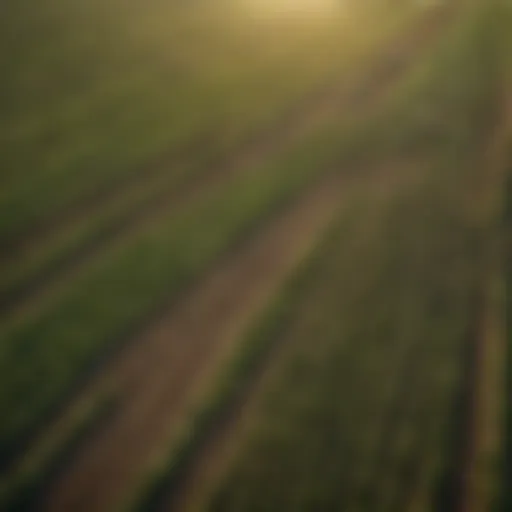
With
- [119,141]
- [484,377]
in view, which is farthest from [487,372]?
[119,141]

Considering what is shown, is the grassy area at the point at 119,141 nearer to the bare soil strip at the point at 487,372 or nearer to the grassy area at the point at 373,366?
the grassy area at the point at 373,366

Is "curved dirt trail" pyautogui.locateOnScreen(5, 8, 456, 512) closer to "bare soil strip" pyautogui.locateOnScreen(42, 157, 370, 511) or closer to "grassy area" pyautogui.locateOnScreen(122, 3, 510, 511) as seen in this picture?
"bare soil strip" pyautogui.locateOnScreen(42, 157, 370, 511)

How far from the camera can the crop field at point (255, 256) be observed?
792cm

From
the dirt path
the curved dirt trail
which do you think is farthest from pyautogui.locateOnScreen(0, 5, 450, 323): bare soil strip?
the dirt path

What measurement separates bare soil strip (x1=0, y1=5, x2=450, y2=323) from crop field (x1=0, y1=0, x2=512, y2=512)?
4 centimetres

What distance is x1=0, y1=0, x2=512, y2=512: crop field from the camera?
7.92 meters

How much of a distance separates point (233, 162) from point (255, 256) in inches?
68.6

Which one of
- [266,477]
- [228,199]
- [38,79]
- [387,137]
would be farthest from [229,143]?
[266,477]

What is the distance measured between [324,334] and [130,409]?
8.29 ft

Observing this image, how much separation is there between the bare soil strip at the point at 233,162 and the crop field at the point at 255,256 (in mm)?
35

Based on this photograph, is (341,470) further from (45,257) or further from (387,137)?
(387,137)

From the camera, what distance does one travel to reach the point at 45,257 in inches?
370

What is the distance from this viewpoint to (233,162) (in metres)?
10.8

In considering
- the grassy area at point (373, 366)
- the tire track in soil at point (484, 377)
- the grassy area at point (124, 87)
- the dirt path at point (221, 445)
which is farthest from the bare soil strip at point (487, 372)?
the grassy area at point (124, 87)
